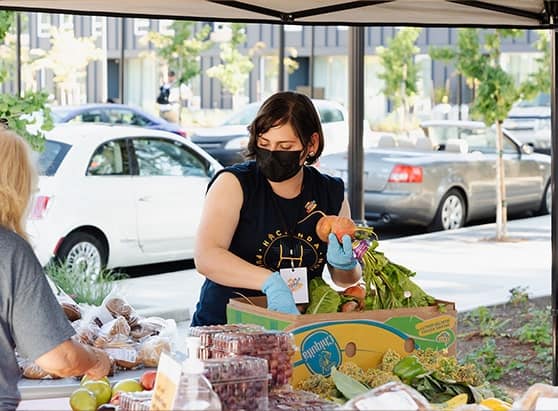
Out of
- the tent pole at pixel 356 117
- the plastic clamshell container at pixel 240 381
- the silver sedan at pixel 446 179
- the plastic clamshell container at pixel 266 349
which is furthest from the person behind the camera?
the silver sedan at pixel 446 179

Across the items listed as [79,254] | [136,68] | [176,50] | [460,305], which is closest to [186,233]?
[79,254]

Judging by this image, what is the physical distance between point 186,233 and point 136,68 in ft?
92.9

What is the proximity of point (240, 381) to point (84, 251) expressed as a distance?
7.92 meters

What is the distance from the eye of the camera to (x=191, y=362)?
8.89 feet

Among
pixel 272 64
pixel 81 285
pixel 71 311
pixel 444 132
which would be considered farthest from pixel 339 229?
pixel 272 64

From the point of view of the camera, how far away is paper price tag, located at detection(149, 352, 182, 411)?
269 cm

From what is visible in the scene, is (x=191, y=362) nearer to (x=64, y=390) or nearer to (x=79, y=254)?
(x=64, y=390)

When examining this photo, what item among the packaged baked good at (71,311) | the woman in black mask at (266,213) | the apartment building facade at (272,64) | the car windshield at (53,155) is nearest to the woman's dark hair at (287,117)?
the woman in black mask at (266,213)

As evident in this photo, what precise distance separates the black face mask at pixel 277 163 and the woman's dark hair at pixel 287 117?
0.05m

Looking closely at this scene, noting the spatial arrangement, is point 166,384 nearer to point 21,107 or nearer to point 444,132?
point 21,107

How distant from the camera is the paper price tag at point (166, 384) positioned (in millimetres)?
2691

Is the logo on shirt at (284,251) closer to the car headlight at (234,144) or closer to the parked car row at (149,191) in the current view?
the parked car row at (149,191)

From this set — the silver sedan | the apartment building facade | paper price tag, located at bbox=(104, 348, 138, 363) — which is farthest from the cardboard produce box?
the apartment building facade

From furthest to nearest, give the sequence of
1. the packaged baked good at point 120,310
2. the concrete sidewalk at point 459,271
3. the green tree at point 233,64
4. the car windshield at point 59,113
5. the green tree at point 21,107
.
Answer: the green tree at point 233,64 < the car windshield at point 59,113 < the concrete sidewalk at point 459,271 < the green tree at point 21,107 < the packaged baked good at point 120,310
